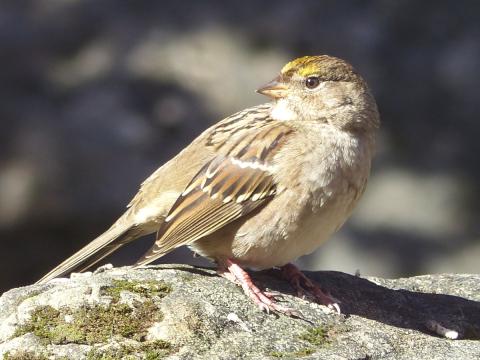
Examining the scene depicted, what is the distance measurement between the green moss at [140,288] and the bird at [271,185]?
0.42 m

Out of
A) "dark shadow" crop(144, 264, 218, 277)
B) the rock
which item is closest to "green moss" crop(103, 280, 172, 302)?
the rock

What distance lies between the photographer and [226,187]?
5.86 m

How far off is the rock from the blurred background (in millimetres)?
3451

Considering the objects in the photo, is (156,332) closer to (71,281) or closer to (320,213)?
(71,281)

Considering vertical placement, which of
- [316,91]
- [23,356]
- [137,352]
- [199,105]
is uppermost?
[199,105]

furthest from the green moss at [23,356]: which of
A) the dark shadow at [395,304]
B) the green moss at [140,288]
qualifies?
the dark shadow at [395,304]

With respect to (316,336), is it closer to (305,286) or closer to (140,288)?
(305,286)

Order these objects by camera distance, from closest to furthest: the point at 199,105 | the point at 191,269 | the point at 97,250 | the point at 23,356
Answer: the point at 23,356, the point at 191,269, the point at 97,250, the point at 199,105

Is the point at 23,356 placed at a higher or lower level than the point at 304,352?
lower

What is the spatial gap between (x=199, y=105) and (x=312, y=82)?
422cm

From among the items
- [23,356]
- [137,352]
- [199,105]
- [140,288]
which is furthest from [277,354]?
[199,105]

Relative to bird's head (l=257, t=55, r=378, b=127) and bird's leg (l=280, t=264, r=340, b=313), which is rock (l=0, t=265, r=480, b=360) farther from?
bird's head (l=257, t=55, r=378, b=127)

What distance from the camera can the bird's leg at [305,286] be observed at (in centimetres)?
555

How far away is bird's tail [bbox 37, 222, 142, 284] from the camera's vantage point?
20.3 feet
